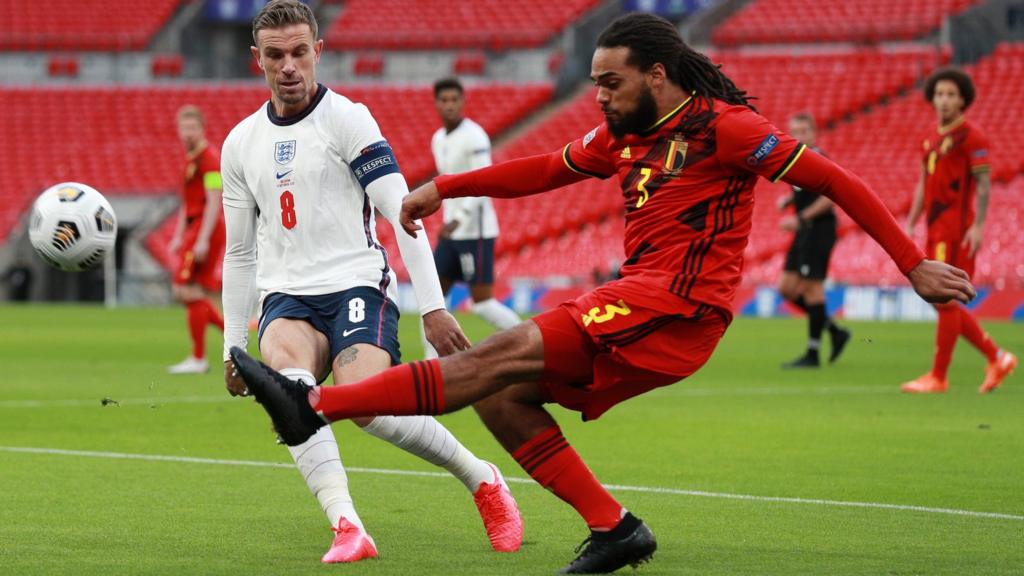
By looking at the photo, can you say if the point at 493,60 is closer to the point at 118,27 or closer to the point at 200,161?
the point at 118,27

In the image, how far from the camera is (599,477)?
780 cm

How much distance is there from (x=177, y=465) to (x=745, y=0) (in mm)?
31015

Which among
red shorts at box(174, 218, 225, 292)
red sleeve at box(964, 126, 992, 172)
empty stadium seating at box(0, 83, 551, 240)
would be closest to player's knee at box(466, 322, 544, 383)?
red sleeve at box(964, 126, 992, 172)

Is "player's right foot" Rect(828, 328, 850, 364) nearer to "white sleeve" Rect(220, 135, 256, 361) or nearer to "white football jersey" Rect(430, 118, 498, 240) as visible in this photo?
"white football jersey" Rect(430, 118, 498, 240)

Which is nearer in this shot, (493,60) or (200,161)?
(200,161)

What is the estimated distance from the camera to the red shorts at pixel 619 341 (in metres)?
4.99

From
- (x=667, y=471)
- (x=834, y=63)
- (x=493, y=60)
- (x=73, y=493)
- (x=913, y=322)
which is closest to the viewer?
(x=73, y=493)

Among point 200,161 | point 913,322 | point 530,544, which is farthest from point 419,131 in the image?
point 530,544

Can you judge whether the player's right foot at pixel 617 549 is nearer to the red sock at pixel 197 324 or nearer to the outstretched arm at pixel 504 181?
the outstretched arm at pixel 504 181

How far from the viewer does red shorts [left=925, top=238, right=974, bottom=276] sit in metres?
12.0

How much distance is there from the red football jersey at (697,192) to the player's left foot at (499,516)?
45.0 inches

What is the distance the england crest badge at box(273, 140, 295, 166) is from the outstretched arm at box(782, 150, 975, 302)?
1.90m

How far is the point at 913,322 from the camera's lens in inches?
940

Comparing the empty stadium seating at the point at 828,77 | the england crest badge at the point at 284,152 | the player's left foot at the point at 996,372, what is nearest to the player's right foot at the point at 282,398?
the england crest badge at the point at 284,152
